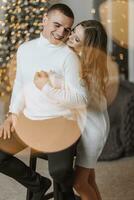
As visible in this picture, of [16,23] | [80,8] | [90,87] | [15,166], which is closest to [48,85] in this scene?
[90,87]

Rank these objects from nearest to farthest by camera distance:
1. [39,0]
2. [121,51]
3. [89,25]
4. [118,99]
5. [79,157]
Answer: [89,25]
[79,157]
[39,0]
[118,99]
[121,51]

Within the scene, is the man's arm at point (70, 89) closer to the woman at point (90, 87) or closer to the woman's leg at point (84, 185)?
the woman at point (90, 87)

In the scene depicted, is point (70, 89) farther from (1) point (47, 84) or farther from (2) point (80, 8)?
(2) point (80, 8)

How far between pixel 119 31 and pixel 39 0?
0.66 meters

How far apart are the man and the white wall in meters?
0.18

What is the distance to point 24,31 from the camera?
1352mm

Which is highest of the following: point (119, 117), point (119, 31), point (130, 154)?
point (119, 31)

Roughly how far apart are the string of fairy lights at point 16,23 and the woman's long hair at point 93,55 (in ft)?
1.25

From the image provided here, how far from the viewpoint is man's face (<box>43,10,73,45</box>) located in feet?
2.64

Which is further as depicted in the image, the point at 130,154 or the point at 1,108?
the point at 130,154

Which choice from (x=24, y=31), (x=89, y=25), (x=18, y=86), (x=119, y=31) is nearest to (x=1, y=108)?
(x=24, y=31)

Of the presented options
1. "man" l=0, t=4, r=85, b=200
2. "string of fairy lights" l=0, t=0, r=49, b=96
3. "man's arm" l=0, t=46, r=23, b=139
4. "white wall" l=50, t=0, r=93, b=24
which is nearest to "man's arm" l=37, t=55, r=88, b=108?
"man" l=0, t=4, r=85, b=200

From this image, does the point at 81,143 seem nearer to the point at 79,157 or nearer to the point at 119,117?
the point at 79,157

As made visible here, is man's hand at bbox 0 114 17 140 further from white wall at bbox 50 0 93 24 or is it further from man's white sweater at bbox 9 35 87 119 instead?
white wall at bbox 50 0 93 24
